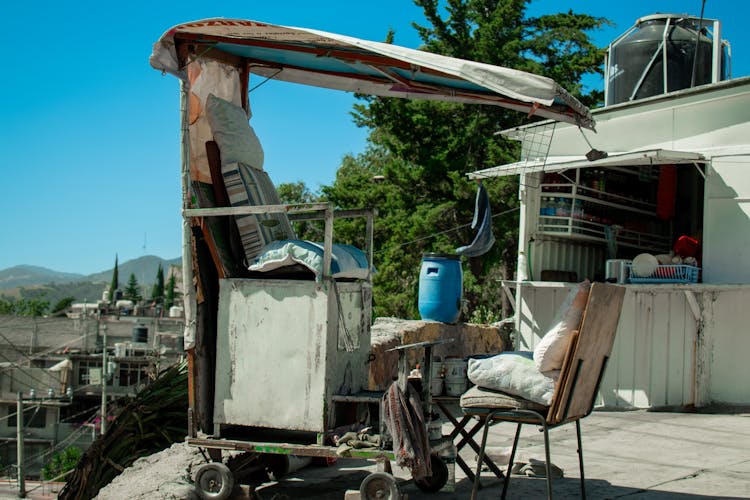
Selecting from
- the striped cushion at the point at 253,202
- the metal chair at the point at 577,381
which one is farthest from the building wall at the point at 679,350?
the striped cushion at the point at 253,202

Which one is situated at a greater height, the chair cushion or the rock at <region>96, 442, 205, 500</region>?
the chair cushion

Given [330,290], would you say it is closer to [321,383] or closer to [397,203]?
[321,383]

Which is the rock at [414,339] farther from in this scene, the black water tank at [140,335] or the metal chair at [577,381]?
the black water tank at [140,335]

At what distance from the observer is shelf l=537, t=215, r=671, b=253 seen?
11352 mm

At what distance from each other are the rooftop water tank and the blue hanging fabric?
11.2 feet

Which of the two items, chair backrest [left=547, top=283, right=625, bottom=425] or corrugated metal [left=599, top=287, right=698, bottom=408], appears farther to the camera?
corrugated metal [left=599, top=287, right=698, bottom=408]

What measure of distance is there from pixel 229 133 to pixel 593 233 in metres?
7.74

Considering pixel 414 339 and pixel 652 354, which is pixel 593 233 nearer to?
pixel 652 354

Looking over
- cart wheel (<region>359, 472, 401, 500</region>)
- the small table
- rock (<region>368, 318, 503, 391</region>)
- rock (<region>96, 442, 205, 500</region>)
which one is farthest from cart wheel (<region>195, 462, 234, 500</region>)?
rock (<region>368, 318, 503, 391</region>)

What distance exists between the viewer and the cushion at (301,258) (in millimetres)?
4691

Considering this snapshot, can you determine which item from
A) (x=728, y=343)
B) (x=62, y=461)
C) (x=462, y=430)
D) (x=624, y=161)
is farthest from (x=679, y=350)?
(x=62, y=461)

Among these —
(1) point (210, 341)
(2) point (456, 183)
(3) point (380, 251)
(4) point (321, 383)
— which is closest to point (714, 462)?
(4) point (321, 383)

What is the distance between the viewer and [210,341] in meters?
5.11

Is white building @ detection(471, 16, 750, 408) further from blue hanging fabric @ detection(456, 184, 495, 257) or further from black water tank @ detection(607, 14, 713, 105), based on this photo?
black water tank @ detection(607, 14, 713, 105)
